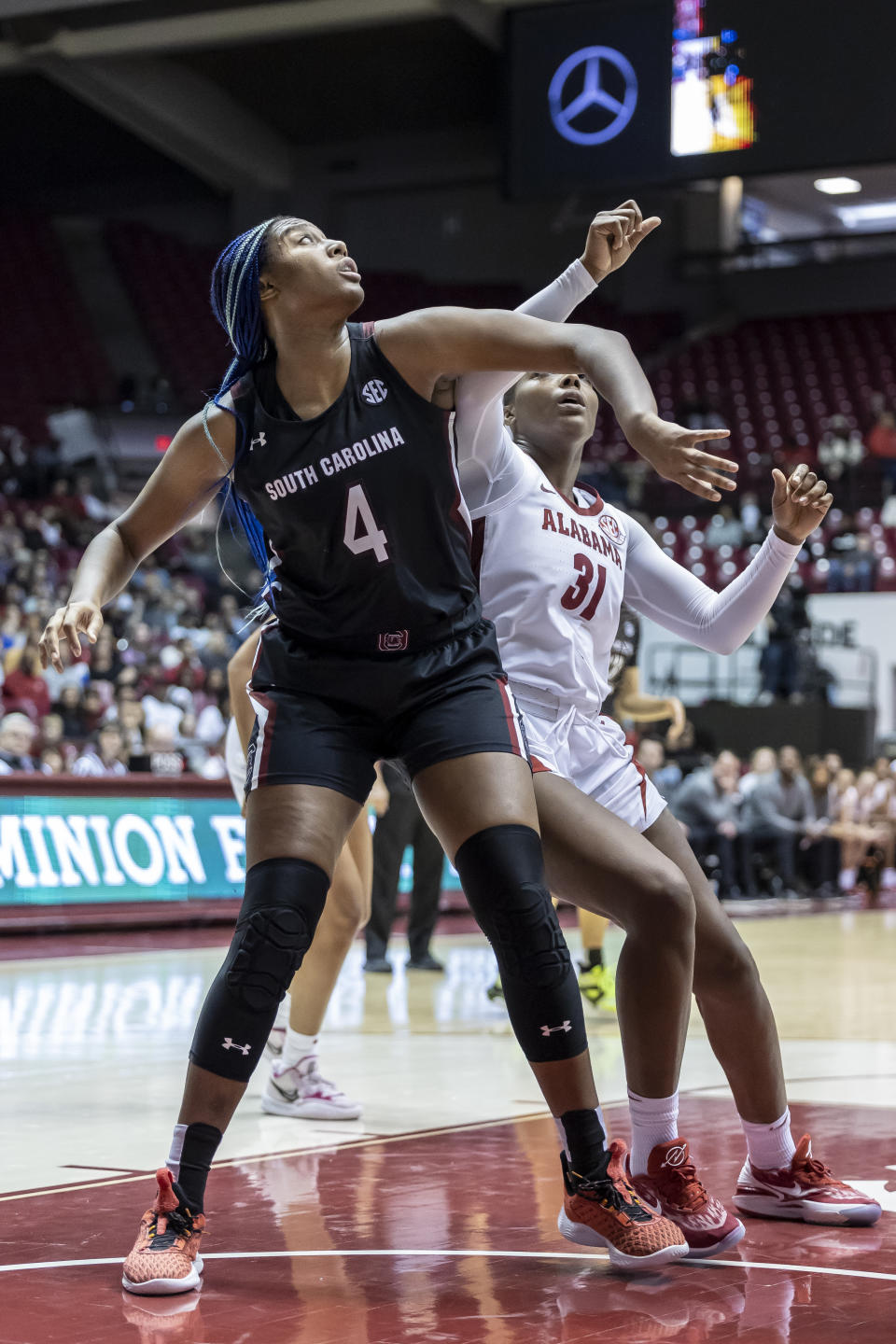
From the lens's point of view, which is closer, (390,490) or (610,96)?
(390,490)

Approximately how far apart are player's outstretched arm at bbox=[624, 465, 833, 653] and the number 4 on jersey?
79 centimetres

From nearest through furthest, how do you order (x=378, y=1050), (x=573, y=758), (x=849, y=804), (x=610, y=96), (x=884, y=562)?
(x=573, y=758)
(x=378, y=1050)
(x=610, y=96)
(x=849, y=804)
(x=884, y=562)

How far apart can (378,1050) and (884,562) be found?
15878mm

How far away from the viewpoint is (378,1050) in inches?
249

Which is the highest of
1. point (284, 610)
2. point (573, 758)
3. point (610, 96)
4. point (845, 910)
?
point (610, 96)

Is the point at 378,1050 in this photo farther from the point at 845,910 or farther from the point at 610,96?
the point at 610,96

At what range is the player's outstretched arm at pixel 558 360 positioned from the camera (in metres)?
2.88

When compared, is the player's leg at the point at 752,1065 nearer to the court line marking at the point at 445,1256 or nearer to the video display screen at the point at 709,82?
the court line marking at the point at 445,1256

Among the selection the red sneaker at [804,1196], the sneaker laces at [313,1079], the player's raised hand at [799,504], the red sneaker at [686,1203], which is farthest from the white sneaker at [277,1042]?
the player's raised hand at [799,504]

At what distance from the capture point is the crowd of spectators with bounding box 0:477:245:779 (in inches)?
500

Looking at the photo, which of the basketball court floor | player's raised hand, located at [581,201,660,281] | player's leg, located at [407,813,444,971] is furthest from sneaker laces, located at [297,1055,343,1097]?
player's leg, located at [407,813,444,971]

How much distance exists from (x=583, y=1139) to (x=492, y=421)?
140 centimetres

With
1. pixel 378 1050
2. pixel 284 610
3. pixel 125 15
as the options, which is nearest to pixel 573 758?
pixel 284 610

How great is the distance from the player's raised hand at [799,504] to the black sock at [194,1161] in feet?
5.43
